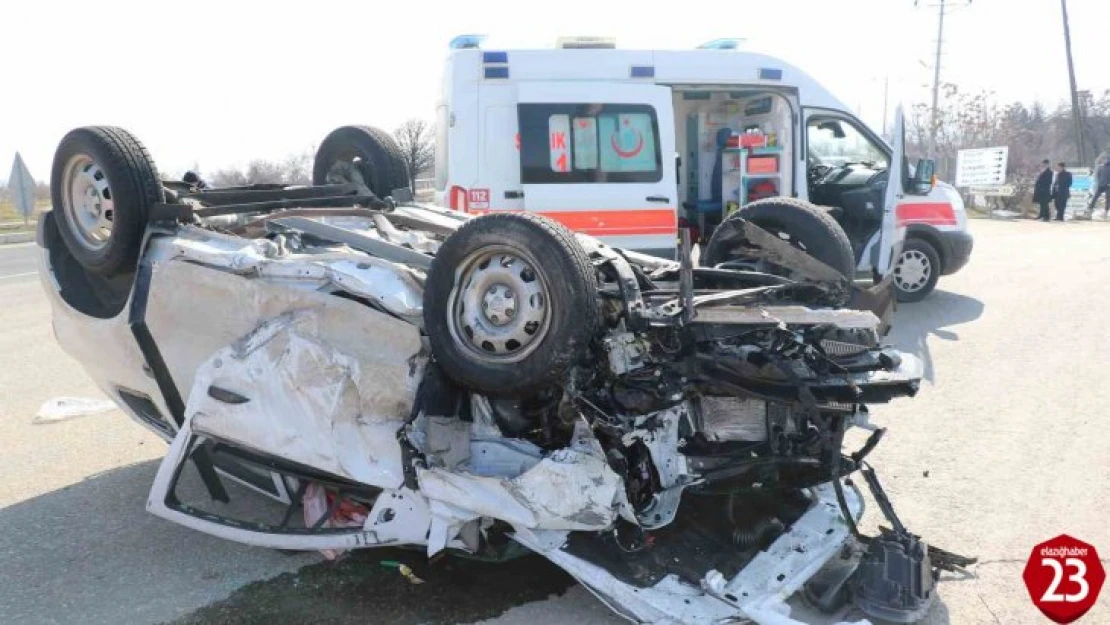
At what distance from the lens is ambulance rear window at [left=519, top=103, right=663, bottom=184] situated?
24.4 ft

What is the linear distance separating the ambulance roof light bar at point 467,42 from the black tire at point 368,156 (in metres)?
2.29

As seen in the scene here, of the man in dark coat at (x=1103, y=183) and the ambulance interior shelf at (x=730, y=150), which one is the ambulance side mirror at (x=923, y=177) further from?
the man in dark coat at (x=1103, y=183)

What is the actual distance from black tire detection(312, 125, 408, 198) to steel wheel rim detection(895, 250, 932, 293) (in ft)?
19.7

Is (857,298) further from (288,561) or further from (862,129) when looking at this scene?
(862,129)

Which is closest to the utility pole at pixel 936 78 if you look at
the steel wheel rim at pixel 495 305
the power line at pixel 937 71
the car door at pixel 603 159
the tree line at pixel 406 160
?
the power line at pixel 937 71

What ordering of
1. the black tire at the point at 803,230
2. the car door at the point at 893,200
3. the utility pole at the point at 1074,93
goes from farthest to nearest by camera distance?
the utility pole at the point at 1074,93 < the car door at the point at 893,200 < the black tire at the point at 803,230

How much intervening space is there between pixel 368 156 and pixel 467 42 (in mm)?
2527

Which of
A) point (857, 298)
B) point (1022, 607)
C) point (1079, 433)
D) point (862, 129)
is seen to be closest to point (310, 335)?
point (857, 298)

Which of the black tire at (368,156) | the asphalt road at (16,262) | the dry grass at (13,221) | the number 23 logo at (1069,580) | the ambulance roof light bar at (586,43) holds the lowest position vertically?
the number 23 logo at (1069,580)

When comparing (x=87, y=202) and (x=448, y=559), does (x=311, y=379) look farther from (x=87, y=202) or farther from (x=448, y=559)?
(x=87, y=202)

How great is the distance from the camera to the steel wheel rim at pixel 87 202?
12.9 ft

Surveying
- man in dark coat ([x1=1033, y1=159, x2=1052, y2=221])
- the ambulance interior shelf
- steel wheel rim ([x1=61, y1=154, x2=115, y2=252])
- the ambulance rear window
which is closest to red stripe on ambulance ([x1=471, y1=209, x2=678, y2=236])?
the ambulance rear window

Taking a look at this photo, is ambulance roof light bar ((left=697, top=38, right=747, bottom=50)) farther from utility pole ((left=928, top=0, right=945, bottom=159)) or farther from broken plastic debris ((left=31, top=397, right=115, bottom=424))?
utility pole ((left=928, top=0, right=945, bottom=159))

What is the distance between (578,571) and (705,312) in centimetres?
101
